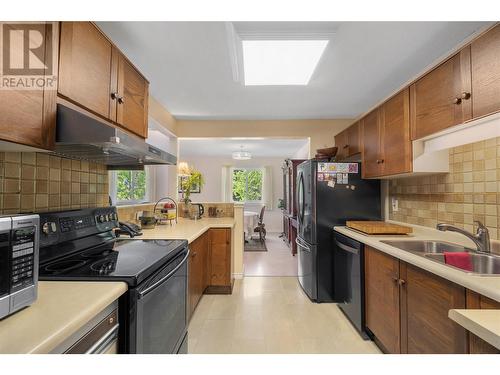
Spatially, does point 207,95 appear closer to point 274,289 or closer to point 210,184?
point 274,289

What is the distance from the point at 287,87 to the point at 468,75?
59.1 inches

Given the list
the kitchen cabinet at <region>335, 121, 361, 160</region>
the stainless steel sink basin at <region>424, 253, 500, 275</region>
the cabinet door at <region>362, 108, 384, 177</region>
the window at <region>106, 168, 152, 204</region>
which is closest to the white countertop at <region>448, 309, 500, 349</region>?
the stainless steel sink basin at <region>424, 253, 500, 275</region>

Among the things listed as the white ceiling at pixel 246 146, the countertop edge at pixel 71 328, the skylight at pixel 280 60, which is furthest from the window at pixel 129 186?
the countertop edge at pixel 71 328

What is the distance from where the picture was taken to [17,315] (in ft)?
2.08

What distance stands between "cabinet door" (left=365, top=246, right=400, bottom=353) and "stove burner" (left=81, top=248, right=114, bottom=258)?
176 centimetres

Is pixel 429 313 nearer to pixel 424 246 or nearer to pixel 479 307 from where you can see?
pixel 479 307

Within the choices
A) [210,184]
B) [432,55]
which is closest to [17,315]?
[432,55]

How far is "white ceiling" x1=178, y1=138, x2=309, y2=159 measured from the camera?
5.22m

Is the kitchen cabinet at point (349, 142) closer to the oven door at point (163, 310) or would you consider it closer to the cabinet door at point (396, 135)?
the cabinet door at point (396, 135)

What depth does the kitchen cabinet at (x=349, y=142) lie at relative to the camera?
2.65 m

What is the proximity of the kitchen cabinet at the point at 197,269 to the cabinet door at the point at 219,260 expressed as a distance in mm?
101

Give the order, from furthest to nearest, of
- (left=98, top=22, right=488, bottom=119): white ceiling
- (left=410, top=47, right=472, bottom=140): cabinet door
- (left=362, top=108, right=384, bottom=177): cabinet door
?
(left=362, top=108, right=384, bottom=177): cabinet door
(left=98, top=22, right=488, bottom=119): white ceiling
(left=410, top=47, right=472, bottom=140): cabinet door

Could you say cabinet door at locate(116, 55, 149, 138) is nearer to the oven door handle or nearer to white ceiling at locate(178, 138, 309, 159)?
the oven door handle

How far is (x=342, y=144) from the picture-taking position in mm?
3088
